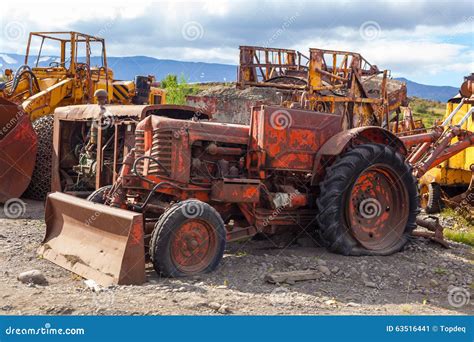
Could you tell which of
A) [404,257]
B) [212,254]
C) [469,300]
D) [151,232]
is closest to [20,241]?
[151,232]

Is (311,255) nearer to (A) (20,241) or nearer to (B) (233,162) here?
(B) (233,162)

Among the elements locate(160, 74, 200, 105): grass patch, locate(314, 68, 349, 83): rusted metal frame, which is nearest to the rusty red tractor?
locate(314, 68, 349, 83): rusted metal frame

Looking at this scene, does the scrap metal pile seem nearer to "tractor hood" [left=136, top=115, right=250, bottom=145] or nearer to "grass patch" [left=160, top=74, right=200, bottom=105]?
"tractor hood" [left=136, top=115, right=250, bottom=145]

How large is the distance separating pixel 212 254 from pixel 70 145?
16.6ft

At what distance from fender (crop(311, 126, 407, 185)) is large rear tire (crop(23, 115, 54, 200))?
5751mm

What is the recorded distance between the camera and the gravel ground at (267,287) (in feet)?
17.6

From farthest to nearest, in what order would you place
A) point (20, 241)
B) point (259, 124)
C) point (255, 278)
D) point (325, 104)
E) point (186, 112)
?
1. point (325, 104)
2. point (186, 112)
3. point (20, 241)
4. point (259, 124)
5. point (255, 278)

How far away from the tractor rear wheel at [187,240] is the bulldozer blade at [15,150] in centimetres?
564

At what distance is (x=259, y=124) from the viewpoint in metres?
7.50

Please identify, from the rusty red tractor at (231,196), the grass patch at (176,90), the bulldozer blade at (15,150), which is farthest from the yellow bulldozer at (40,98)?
the grass patch at (176,90)

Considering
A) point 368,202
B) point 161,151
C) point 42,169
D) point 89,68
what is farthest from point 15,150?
point 368,202

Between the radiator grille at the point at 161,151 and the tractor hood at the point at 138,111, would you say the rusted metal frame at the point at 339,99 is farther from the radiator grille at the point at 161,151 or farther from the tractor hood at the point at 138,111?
the radiator grille at the point at 161,151

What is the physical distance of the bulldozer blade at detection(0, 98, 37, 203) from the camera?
1106 centimetres

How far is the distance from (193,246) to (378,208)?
9.06 feet
